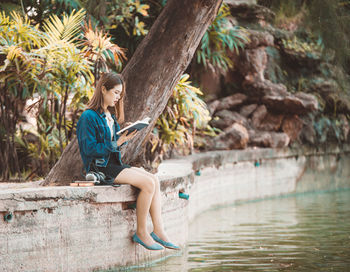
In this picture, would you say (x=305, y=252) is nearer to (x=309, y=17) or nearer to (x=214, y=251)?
(x=214, y=251)

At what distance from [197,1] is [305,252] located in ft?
9.64

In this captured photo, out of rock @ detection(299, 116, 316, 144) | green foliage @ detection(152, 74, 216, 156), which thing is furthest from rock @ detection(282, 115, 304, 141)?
green foliage @ detection(152, 74, 216, 156)

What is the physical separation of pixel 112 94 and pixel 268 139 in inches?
368

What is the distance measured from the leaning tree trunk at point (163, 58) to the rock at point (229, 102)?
7930mm

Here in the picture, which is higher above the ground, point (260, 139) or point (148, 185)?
point (260, 139)

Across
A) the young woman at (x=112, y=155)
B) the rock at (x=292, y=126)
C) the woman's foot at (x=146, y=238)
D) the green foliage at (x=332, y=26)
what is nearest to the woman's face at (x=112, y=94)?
the young woman at (x=112, y=155)

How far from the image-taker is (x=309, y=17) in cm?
754

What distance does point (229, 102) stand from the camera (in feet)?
49.5

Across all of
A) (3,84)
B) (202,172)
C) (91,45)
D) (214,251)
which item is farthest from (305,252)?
(202,172)

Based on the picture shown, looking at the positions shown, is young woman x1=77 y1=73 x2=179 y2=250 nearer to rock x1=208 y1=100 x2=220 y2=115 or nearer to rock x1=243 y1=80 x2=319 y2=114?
rock x1=208 y1=100 x2=220 y2=115

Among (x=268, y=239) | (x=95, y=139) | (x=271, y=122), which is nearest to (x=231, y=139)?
(x=271, y=122)

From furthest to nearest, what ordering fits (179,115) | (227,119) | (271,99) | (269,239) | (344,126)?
1. (344,126)
2. (271,99)
3. (227,119)
4. (179,115)
5. (269,239)

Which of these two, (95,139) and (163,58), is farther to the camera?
(163,58)

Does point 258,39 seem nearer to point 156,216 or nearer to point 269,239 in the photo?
point 269,239
